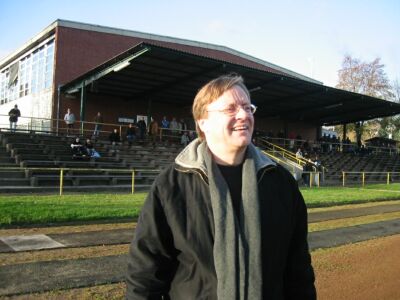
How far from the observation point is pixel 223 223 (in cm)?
216

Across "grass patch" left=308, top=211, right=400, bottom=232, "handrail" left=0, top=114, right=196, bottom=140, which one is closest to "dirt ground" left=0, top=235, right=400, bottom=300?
"grass patch" left=308, top=211, right=400, bottom=232

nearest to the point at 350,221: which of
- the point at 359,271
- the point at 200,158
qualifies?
the point at 359,271

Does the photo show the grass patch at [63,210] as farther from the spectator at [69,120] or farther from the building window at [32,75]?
the building window at [32,75]

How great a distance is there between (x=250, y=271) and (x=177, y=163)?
0.67 metres

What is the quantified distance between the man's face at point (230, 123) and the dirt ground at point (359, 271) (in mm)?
3911

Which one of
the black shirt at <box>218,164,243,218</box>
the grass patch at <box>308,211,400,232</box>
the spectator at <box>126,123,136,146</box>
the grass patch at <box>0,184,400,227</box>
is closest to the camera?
the black shirt at <box>218,164,243,218</box>

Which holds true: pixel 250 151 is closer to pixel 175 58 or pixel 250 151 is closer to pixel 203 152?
pixel 203 152

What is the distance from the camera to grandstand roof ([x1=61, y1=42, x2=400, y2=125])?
78.6 feet

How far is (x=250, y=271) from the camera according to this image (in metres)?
2.13

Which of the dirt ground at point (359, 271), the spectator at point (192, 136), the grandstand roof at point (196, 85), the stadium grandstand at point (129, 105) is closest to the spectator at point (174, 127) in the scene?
the stadium grandstand at point (129, 105)

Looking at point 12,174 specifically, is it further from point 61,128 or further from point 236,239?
point 236,239

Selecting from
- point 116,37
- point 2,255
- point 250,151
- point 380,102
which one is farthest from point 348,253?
point 380,102

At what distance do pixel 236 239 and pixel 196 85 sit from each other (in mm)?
27800

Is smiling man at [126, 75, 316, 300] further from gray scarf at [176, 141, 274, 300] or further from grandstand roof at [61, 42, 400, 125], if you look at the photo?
grandstand roof at [61, 42, 400, 125]
